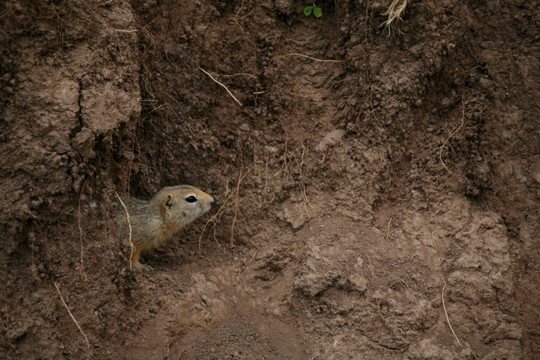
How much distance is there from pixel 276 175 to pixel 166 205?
116 cm

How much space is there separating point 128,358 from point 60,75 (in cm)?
237

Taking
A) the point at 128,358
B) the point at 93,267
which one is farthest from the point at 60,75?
the point at 128,358

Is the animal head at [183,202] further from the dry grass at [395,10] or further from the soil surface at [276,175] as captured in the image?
the dry grass at [395,10]

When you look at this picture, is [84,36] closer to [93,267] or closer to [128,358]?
[93,267]

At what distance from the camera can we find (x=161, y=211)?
5359 millimetres

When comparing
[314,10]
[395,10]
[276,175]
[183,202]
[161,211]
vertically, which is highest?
[395,10]

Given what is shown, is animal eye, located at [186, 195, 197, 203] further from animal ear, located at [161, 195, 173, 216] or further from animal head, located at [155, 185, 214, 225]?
animal ear, located at [161, 195, 173, 216]

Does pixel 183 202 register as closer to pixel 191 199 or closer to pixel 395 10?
pixel 191 199

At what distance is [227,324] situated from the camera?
4.71m

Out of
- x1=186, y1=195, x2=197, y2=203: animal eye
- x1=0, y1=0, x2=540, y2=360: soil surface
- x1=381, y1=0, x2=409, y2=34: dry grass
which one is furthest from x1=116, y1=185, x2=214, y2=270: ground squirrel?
x1=381, y1=0, x2=409, y2=34: dry grass

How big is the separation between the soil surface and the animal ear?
28 centimetres

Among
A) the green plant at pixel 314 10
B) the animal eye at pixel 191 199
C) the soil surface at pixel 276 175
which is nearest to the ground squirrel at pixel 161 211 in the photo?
the animal eye at pixel 191 199

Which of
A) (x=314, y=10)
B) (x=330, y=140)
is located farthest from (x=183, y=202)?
(x=314, y=10)

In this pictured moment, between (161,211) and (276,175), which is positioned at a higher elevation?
(276,175)
